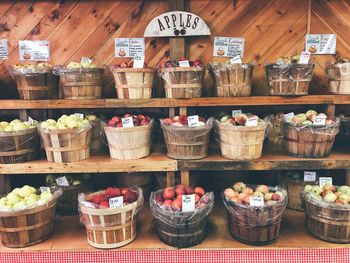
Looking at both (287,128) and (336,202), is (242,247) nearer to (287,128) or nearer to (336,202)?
(336,202)

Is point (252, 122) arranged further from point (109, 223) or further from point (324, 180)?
point (109, 223)

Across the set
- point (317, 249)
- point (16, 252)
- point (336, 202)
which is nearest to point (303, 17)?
point (336, 202)

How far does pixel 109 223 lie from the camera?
2139 mm

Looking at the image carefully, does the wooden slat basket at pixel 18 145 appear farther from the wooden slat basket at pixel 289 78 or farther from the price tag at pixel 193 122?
the wooden slat basket at pixel 289 78

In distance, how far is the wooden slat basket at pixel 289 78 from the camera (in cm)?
247

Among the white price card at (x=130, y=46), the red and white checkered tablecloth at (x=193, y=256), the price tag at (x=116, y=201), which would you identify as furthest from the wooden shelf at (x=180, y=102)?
the red and white checkered tablecloth at (x=193, y=256)

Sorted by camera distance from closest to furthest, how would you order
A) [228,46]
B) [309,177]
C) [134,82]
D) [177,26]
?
1. [134,82]
2. [309,177]
3. [177,26]
4. [228,46]

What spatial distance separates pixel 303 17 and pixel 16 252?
3081mm

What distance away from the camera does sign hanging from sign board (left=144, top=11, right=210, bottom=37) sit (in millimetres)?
2828

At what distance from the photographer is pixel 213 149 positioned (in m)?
2.80

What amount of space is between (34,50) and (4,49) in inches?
11.3

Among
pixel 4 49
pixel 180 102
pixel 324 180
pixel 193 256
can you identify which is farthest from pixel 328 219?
pixel 4 49

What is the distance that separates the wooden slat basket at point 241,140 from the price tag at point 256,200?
0.34 metres

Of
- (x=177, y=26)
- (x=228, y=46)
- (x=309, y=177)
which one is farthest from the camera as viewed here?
(x=228, y=46)
